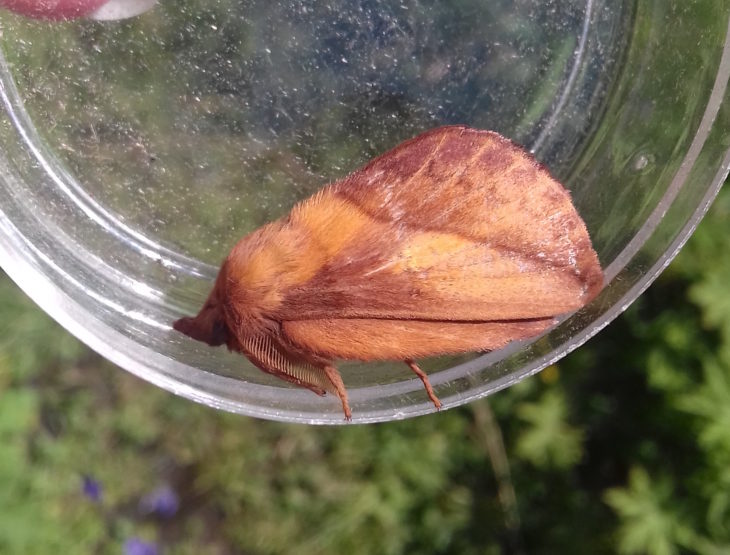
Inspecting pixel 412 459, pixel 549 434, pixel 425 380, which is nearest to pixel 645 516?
pixel 549 434

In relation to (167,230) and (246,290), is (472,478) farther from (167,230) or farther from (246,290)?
(246,290)

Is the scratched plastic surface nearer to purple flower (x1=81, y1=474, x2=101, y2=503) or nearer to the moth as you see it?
the moth

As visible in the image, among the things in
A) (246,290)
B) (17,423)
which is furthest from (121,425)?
(246,290)

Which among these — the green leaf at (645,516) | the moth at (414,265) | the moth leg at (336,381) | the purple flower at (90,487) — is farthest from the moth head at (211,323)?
the green leaf at (645,516)

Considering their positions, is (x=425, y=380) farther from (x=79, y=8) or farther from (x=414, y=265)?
(x=79, y=8)

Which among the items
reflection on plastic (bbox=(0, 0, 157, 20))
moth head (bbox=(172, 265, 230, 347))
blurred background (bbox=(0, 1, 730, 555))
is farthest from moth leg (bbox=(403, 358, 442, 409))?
blurred background (bbox=(0, 1, 730, 555))

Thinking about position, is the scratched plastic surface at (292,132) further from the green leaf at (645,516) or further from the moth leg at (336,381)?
the green leaf at (645,516)
